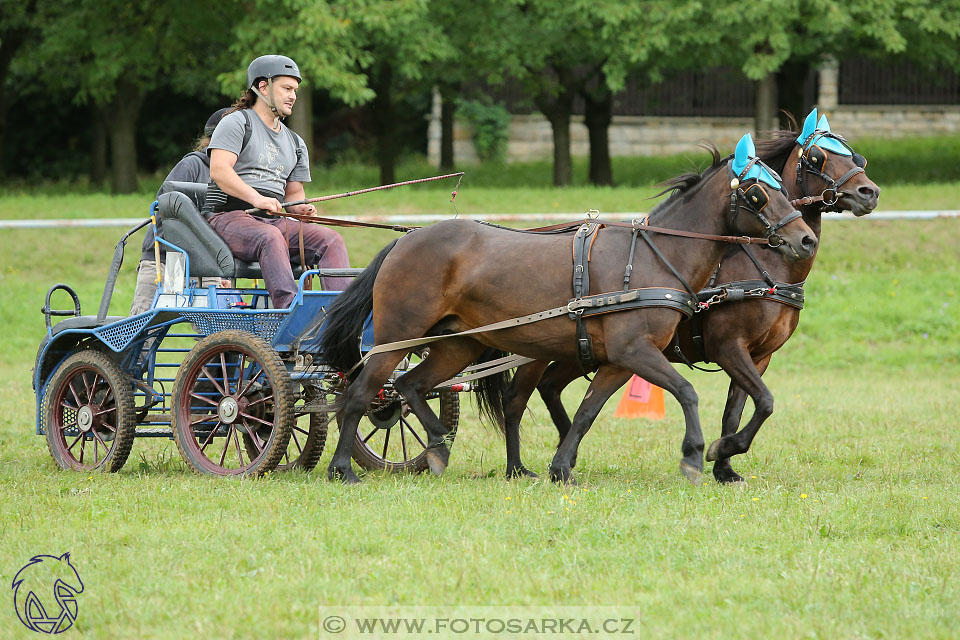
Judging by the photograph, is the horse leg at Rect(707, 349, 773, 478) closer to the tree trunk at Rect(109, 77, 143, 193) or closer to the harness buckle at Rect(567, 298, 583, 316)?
the harness buckle at Rect(567, 298, 583, 316)

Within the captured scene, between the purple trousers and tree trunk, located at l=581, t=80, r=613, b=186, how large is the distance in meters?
18.2

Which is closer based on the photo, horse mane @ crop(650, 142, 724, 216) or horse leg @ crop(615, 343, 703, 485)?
horse leg @ crop(615, 343, 703, 485)

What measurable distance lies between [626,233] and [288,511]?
2572 mm

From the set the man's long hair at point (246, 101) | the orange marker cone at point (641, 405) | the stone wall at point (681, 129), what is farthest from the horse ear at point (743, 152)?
the stone wall at point (681, 129)

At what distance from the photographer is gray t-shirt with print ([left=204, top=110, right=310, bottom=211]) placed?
7.45 metres

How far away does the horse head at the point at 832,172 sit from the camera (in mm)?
7078

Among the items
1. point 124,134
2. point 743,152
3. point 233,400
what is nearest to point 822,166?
point 743,152

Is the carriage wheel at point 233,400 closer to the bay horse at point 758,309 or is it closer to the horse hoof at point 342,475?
the horse hoof at point 342,475

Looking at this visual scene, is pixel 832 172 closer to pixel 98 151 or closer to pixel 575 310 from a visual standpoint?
pixel 575 310

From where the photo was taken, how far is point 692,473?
6.73m

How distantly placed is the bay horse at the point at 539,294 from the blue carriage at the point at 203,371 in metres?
0.27

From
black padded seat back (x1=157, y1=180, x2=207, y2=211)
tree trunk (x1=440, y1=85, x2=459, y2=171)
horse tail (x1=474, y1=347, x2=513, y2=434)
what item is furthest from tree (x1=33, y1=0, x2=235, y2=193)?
horse tail (x1=474, y1=347, x2=513, y2=434)

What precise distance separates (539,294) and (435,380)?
94 cm

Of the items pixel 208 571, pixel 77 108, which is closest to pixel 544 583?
pixel 208 571
